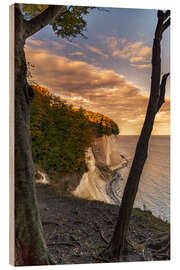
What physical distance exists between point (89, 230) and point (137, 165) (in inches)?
39.6

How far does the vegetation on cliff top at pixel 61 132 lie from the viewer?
3342 millimetres

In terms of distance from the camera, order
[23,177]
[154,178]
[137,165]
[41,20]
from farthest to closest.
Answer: [154,178] → [137,165] → [41,20] → [23,177]

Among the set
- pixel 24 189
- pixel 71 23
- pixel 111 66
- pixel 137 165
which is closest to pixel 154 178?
pixel 137 165

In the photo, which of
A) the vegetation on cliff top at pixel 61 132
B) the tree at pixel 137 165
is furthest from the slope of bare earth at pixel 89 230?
the vegetation on cliff top at pixel 61 132

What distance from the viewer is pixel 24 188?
2545 millimetres

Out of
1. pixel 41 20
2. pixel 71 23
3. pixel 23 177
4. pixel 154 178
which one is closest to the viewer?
pixel 23 177

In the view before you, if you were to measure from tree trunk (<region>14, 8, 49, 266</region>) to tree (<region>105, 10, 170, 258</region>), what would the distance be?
102 centimetres

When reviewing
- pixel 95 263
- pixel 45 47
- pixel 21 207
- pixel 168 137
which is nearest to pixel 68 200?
pixel 95 263

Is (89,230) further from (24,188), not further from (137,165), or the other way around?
(24,188)

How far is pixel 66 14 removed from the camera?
11.0 feet

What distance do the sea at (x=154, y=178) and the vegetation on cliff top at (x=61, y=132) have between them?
43 cm

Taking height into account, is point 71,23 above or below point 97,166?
above

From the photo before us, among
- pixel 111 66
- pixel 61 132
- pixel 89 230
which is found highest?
pixel 111 66

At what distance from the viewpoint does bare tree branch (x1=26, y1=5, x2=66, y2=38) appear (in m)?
2.77
